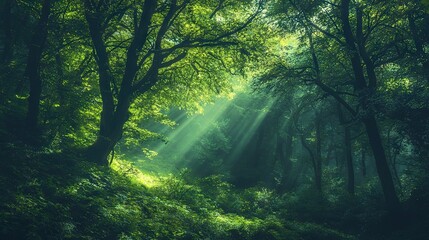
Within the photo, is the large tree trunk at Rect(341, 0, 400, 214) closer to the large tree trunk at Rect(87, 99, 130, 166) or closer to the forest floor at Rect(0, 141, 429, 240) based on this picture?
the forest floor at Rect(0, 141, 429, 240)

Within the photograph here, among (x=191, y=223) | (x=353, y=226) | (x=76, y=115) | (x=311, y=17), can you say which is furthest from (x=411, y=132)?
(x=76, y=115)

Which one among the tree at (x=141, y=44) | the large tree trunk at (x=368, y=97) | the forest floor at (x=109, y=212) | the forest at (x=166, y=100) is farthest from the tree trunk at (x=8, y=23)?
the large tree trunk at (x=368, y=97)

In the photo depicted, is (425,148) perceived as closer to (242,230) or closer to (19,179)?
(242,230)

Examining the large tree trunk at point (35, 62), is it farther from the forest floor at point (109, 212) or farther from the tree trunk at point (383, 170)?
the tree trunk at point (383, 170)

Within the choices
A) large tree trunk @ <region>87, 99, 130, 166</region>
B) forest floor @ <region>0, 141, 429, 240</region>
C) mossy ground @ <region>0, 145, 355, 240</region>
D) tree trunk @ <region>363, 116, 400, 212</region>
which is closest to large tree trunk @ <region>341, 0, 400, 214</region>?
tree trunk @ <region>363, 116, 400, 212</region>

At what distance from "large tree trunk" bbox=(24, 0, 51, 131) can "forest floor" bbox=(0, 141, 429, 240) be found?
4.88 feet

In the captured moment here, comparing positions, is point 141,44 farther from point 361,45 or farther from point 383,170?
point 383,170

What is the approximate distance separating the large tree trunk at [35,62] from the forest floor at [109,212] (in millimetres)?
1488

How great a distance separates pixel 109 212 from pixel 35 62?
595cm

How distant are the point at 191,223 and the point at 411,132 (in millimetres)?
9060

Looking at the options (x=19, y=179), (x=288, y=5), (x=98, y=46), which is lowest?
(x=19, y=179)

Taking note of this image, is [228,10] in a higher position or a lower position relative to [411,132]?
higher

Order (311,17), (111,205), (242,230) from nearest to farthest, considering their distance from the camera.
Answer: (111,205), (242,230), (311,17)

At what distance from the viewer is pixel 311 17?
16016 millimetres
